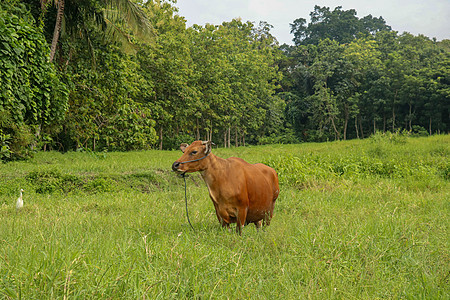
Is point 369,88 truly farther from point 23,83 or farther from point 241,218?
point 241,218

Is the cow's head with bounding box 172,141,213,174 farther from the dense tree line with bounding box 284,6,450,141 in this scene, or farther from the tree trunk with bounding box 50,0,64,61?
the dense tree line with bounding box 284,6,450,141

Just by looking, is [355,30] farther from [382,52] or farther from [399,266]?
[399,266]

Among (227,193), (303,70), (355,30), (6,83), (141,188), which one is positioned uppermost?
(355,30)

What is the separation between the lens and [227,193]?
13.2 ft

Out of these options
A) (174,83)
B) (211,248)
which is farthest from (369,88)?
(211,248)

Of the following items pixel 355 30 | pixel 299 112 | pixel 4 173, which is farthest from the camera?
pixel 355 30

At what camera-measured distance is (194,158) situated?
405cm

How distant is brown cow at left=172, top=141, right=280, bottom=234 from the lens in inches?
159

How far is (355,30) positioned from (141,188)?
218 feet

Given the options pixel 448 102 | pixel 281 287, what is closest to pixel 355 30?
pixel 448 102

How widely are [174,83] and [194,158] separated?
17200 mm

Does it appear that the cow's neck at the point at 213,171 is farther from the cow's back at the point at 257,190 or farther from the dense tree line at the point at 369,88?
the dense tree line at the point at 369,88

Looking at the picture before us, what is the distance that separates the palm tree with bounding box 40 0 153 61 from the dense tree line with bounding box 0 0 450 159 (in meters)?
→ 0.04

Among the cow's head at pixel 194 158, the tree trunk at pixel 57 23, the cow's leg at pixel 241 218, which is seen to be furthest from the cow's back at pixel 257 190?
the tree trunk at pixel 57 23
